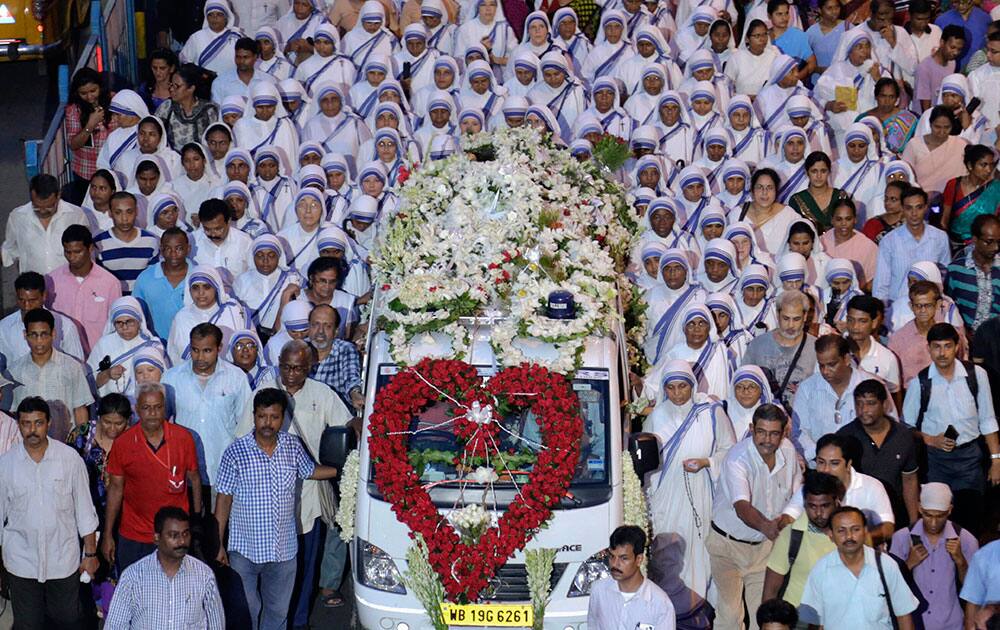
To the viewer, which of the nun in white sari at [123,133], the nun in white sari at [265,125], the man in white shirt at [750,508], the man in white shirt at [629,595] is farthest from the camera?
the nun in white sari at [265,125]

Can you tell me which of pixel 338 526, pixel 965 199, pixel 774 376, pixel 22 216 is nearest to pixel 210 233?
pixel 22 216

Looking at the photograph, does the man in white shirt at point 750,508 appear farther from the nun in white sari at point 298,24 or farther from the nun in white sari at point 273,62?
the nun in white sari at point 298,24

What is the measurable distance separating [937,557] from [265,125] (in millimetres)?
9885

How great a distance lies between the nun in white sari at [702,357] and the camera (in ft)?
51.1

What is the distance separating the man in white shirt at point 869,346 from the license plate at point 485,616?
13.3 feet

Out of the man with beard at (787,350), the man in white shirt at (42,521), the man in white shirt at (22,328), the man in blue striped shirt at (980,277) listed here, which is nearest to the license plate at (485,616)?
the man in white shirt at (42,521)

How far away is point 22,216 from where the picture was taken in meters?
18.1

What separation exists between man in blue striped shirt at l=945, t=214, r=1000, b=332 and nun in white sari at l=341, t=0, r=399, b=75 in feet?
26.1

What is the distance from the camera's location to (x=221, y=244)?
1803 cm

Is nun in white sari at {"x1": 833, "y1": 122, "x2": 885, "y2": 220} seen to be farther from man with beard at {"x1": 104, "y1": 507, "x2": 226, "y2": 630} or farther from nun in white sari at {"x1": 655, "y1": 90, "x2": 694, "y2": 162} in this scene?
man with beard at {"x1": 104, "y1": 507, "x2": 226, "y2": 630}

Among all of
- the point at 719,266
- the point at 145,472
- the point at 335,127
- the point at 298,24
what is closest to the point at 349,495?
the point at 145,472

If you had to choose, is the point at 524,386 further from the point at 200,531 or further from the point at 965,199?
the point at 965,199

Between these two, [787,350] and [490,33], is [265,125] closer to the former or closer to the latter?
[490,33]

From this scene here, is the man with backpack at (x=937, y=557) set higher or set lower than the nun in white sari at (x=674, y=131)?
lower
